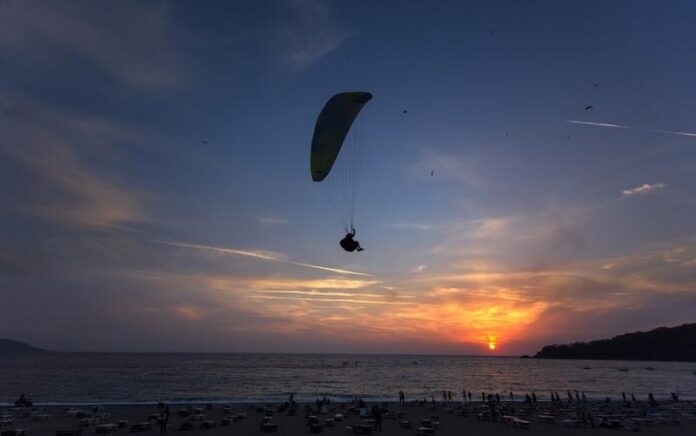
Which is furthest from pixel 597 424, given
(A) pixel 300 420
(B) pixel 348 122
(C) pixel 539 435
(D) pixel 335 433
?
(B) pixel 348 122

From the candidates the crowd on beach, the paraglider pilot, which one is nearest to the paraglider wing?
the paraglider pilot

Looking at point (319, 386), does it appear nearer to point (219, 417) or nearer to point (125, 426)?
point (219, 417)

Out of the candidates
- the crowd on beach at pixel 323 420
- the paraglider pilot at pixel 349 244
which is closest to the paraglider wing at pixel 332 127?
the paraglider pilot at pixel 349 244

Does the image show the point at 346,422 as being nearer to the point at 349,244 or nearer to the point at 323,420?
the point at 323,420

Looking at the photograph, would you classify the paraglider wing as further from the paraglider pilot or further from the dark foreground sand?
the dark foreground sand

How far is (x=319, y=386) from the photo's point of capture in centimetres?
6462

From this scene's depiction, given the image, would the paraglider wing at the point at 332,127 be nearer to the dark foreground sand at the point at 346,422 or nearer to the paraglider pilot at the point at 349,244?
the paraglider pilot at the point at 349,244

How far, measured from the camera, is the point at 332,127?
19.3 metres

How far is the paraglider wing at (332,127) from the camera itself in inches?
738

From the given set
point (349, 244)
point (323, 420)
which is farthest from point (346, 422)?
point (349, 244)

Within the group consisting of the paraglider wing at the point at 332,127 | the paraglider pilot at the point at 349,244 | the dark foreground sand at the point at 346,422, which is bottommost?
the dark foreground sand at the point at 346,422

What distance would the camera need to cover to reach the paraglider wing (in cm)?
1873

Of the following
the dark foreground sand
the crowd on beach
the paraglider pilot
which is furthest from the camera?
the dark foreground sand

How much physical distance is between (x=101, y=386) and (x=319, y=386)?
95.0ft
